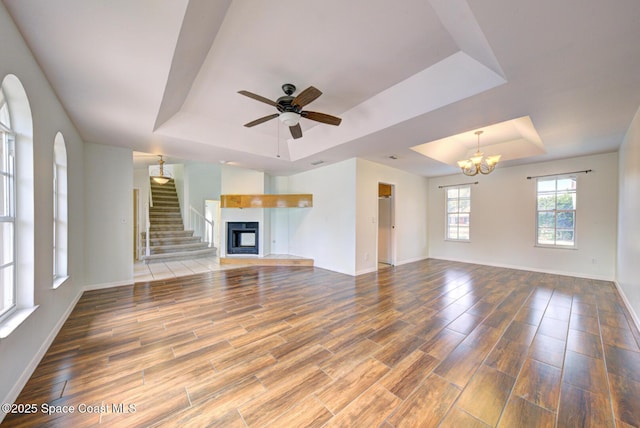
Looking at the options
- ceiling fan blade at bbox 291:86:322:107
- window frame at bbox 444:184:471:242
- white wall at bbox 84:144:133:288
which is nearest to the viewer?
ceiling fan blade at bbox 291:86:322:107

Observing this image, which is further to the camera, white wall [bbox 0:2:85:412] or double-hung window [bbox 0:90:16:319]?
double-hung window [bbox 0:90:16:319]

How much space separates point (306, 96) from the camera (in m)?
2.39

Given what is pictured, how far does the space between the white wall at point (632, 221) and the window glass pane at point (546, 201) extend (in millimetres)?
1584

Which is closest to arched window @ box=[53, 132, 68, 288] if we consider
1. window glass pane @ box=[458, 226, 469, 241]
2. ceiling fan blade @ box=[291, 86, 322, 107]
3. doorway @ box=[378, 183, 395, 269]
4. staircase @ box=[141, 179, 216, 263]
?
ceiling fan blade @ box=[291, 86, 322, 107]

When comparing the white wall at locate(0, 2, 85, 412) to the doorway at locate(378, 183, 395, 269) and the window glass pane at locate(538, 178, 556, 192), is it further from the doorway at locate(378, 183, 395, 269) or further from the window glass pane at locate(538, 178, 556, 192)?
the window glass pane at locate(538, 178, 556, 192)

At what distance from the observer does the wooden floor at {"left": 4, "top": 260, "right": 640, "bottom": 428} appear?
1.51 metres

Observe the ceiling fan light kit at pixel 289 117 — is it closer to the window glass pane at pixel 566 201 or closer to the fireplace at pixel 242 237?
the fireplace at pixel 242 237

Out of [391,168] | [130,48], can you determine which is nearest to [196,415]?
[130,48]

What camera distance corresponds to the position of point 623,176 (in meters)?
3.80

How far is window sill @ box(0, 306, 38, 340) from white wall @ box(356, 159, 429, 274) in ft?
14.8

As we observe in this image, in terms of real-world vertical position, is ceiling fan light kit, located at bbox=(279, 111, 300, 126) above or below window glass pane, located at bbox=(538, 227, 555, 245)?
above

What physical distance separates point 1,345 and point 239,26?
2.77m

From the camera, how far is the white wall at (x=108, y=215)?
4035 mm

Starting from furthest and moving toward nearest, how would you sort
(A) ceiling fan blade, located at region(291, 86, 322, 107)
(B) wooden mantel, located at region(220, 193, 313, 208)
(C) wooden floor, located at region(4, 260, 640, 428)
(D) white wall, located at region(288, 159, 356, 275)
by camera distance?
1. (B) wooden mantel, located at region(220, 193, 313, 208)
2. (D) white wall, located at region(288, 159, 356, 275)
3. (A) ceiling fan blade, located at region(291, 86, 322, 107)
4. (C) wooden floor, located at region(4, 260, 640, 428)
